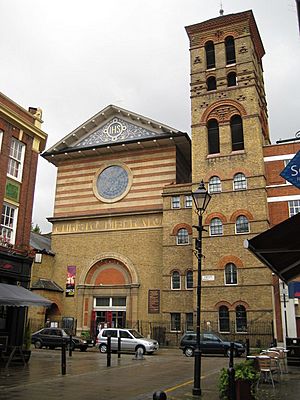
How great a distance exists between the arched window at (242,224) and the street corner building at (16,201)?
50.6 feet

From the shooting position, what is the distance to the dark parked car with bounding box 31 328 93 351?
27.8 m

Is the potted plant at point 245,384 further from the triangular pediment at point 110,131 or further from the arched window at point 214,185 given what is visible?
the triangular pediment at point 110,131

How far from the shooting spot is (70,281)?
121ft

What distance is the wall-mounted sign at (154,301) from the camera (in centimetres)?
3347

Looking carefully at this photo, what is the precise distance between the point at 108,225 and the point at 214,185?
10241 millimetres

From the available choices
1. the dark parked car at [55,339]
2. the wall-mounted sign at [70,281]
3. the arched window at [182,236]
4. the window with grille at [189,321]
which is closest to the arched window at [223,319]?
the window with grille at [189,321]

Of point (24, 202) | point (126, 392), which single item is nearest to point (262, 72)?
point (24, 202)

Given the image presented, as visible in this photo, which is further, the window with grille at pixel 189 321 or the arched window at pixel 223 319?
the window with grille at pixel 189 321

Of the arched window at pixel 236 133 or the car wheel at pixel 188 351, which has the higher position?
the arched window at pixel 236 133

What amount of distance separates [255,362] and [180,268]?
20.7 meters

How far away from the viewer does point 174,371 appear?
16438mm

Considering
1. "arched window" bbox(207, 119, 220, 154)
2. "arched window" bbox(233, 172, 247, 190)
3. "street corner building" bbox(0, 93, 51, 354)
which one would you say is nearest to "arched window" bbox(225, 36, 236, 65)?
"arched window" bbox(207, 119, 220, 154)

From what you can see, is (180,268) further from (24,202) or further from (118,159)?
(24,202)

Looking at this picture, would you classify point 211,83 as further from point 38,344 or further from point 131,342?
point 38,344
